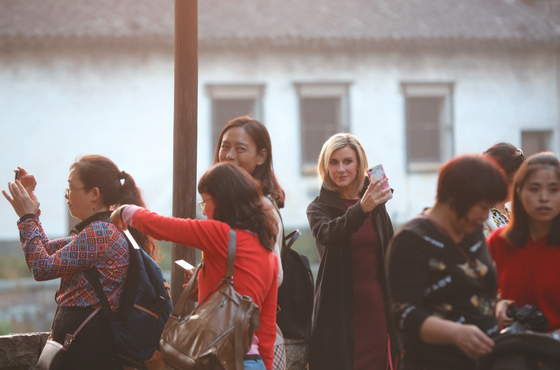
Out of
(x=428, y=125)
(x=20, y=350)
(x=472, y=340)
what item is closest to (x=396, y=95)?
(x=428, y=125)

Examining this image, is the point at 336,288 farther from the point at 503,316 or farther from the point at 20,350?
the point at 20,350

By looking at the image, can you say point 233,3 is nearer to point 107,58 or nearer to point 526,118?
point 107,58

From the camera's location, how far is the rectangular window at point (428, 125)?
12906 mm

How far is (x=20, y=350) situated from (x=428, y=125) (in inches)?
431

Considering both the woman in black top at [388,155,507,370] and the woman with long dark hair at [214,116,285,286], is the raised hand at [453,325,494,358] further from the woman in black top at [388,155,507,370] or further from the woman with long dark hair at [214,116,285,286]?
the woman with long dark hair at [214,116,285,286]

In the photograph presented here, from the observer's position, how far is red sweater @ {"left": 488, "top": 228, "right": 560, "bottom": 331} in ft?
7.61

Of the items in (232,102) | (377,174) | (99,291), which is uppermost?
(232,102)

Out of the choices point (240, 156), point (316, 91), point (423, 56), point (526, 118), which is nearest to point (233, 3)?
point (316, 91)

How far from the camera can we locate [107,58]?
11570 mm

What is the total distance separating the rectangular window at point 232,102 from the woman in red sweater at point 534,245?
9.94 metres

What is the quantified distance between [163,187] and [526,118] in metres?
7.75

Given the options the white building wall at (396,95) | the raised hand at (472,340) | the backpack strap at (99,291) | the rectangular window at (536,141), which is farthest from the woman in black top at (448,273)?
the rectangular window at (536,141)

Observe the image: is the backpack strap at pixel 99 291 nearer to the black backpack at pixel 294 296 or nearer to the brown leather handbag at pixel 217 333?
the brown leather handbag at pixel 217 333

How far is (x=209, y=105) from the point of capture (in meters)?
12.1
